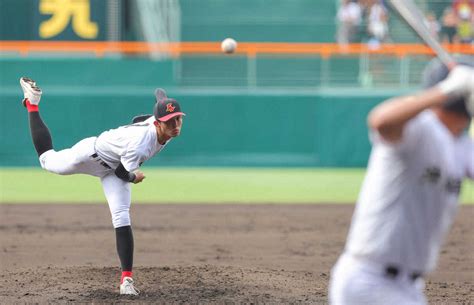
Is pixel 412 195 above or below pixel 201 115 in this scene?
above

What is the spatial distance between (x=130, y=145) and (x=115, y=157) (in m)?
0.31

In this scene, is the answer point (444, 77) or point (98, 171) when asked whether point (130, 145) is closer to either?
point (98, 171)

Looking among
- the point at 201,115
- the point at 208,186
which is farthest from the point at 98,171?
the point at 201,115

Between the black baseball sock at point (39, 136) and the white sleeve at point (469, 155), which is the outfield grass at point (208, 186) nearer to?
the black baseball sock at point (39, 136)

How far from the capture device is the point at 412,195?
12.1 feet

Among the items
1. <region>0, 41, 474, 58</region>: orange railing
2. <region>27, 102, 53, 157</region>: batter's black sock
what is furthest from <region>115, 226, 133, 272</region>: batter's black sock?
<region>0, 41, 474, 58</region>: orange railing

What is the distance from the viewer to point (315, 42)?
799 inches

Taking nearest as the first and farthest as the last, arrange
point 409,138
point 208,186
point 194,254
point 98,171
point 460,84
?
point 460,84, point 409,138, point 98,171, point 194,254, point 208,186

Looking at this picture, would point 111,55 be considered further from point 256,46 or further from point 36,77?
point 256,46

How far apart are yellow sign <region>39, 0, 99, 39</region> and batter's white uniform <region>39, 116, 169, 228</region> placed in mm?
11245

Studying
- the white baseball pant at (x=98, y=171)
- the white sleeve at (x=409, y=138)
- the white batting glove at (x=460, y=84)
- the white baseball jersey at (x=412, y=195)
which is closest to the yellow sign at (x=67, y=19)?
the white baseball pant at (x=98, y=171)

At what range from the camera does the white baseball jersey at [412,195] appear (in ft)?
11.8

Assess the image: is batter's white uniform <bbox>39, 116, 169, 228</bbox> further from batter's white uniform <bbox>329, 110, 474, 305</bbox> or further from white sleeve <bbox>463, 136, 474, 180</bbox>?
white sleeve <bbox>463, 136, 474, 180</bbox>

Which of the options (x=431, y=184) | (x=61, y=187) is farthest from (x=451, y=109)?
(x=61, y=187)
